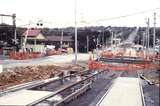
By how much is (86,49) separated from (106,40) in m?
43.3

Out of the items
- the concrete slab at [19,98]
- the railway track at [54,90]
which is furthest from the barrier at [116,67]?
the concrete slab at [19,98]

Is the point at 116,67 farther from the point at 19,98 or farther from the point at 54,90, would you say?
the point at 19,98

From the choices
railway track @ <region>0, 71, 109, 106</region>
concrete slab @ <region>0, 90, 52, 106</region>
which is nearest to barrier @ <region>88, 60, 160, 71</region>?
railway track @ <region>0, 71, 109, 106</region>

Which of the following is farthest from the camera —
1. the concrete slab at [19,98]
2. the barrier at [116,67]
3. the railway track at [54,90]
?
the barrier at [116,67]

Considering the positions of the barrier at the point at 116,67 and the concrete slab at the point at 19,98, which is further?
the barrier at the point at 116,67

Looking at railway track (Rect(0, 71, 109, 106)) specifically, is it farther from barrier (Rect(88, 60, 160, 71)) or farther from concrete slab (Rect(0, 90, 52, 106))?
barrier (Rect(88, 60, 160, 71))

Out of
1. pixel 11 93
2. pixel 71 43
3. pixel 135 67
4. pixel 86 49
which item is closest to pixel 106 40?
pixel 71 43

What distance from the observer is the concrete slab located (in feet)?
51.1

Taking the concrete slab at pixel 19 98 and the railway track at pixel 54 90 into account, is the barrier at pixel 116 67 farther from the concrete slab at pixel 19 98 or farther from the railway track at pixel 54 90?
the concrete slab at pixel 19 98

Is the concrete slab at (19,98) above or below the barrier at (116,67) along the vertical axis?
above

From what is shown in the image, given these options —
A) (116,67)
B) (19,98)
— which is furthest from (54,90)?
(116,67)

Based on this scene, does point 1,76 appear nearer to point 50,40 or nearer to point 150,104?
point 150,104

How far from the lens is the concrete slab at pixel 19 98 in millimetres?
15584

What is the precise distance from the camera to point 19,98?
56.2 ft
